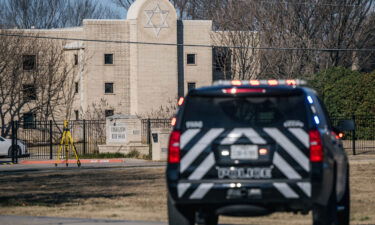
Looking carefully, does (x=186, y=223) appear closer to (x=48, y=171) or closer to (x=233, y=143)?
(x=233, y=143)

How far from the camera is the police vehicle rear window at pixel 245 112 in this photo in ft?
30.7

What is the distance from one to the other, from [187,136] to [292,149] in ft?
3.96

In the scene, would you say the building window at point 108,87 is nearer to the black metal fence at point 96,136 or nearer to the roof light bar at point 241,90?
the black metal fence at point 96,136

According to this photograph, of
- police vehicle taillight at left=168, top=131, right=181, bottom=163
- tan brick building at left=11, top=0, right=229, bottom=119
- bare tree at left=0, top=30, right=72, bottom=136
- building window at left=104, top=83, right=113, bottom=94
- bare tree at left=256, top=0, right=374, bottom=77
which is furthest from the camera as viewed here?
building window at left=104, top=83, right=113, bottom=94

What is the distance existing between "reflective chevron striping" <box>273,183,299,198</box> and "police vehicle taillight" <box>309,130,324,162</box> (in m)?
0.42

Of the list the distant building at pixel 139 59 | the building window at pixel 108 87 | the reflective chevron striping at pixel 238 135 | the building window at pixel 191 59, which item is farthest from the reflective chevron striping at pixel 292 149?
the building window at pixel 191 59

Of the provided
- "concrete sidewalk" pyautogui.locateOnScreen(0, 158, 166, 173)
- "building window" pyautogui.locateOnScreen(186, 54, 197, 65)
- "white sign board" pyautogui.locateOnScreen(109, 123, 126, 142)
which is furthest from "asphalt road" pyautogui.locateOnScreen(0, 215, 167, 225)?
"building window" pyautogui.locateOnScreen(186, 54, 197, 65)

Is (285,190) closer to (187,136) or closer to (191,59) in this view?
(187,136)

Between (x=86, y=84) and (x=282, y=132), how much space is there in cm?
4763

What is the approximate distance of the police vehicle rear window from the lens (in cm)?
936

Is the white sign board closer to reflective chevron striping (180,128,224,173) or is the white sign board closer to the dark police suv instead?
the dark police suv

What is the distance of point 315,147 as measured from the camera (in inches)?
363

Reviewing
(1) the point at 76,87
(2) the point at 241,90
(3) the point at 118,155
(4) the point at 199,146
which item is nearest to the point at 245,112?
(2) the point at 241,90

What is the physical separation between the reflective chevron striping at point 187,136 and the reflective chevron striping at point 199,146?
110mm
